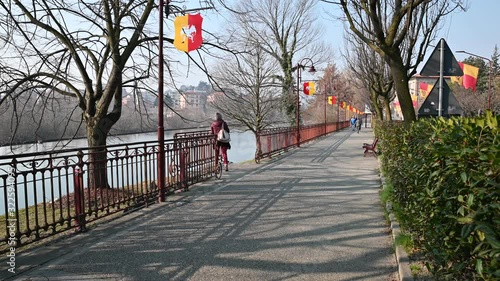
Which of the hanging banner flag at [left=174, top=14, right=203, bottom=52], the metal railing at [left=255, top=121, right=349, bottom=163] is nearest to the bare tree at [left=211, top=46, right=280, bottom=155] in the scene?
the metal railing at [left=255, top=121, right=349, bottom=163]

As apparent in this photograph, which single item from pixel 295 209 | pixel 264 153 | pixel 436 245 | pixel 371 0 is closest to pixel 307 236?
pixel 295 209

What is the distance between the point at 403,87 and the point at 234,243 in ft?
24.9

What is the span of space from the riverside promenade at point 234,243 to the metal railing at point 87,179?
306mm

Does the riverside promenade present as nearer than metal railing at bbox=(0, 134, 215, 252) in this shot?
Yes

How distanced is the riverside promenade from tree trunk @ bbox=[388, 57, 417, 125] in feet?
11.1

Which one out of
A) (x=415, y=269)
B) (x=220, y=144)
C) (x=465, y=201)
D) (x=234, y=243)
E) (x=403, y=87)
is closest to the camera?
(x=465, y=201)

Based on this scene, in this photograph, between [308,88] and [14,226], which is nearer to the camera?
[14,226]

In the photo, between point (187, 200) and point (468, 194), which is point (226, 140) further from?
point (468, 194)

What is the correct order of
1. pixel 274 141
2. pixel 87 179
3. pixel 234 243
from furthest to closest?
1. pixel 274 141
2. pixel 87 179
3. pixel 234 243

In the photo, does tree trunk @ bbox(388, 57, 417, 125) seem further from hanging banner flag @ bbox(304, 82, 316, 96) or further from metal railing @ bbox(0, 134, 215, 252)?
hanging banner flag @ bbox(304, 82, 316, 96)

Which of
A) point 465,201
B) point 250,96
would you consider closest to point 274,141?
point 250,96

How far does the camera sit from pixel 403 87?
10.3 metres

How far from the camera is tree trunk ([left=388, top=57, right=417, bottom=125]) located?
10.1m

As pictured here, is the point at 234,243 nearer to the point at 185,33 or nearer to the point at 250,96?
the point at 185,33
